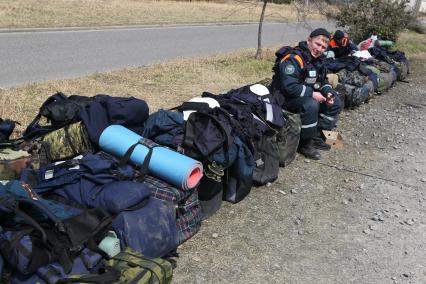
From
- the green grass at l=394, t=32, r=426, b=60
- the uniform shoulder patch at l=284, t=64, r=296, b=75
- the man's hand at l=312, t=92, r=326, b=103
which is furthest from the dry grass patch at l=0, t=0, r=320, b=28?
the man's hand at l=312, t=92, r=326, b=103

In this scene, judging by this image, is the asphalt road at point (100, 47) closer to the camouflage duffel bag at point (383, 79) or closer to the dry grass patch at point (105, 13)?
the dry grass patch at point (105, 13)

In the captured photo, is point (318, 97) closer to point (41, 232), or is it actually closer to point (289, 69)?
point (289, 69)

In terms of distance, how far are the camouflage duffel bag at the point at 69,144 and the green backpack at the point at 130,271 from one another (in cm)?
147

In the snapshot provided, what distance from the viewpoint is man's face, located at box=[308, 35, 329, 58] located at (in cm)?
597

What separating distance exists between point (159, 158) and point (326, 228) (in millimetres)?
1710

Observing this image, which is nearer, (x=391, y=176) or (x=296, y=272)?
(x=296, y=272)

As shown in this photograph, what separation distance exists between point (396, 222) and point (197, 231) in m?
1.98

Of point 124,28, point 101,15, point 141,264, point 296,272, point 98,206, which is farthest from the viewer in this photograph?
point 101,15

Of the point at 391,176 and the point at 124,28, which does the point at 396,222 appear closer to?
the point at 391,176

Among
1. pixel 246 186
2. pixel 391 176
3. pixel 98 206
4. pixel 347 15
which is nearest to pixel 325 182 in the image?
pixel 391 176

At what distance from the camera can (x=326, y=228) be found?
172 inches

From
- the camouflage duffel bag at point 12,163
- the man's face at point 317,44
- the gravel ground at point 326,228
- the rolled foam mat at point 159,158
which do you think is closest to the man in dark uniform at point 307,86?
the man's face at point 317,44

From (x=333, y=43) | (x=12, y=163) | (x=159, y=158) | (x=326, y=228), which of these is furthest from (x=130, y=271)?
(x=333, y=43)

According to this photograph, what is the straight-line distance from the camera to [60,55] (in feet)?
35.9
